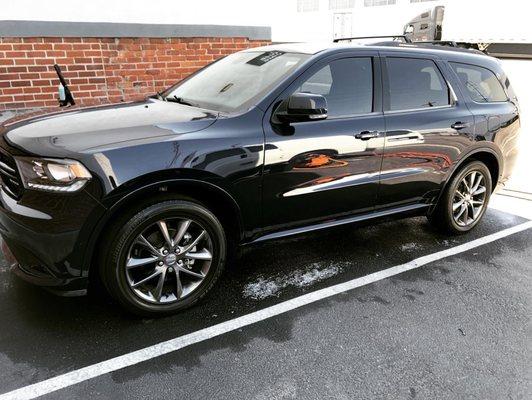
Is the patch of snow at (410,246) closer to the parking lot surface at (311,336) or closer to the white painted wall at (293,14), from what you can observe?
the parking lot surface at (311,336)

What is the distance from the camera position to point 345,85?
3613 mm

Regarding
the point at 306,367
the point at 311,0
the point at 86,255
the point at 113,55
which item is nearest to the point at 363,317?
the point at 306,367

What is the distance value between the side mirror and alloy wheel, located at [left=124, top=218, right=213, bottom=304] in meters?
0.94

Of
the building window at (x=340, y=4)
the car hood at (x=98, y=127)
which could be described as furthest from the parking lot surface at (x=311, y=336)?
the building window at (x=340, y=4)

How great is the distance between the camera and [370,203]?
3822mm

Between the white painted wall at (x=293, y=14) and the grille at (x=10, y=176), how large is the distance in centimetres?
389

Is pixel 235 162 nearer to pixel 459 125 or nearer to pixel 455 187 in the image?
pixel 459 125

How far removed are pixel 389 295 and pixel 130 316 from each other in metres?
1.82

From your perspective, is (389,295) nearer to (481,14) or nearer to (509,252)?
(509,252)

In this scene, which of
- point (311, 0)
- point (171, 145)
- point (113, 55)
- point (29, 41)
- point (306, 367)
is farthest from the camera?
point (311, 0)

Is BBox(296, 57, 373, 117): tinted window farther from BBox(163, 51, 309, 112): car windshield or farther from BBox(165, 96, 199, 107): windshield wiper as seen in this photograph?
BBox(165, 96, 199, 107): windshield wiper

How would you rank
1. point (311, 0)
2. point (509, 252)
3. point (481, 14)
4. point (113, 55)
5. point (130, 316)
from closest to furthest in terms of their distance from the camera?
1. point (130, 316)
2. point (509, 252)
3. point (113, 55)
4. point (481, 14)
5. point (311, 0)

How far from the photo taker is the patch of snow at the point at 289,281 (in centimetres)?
346

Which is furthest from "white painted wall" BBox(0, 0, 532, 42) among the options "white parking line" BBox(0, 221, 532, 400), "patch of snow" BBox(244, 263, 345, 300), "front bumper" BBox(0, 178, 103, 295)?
"white parking line" BBox(0, 221, 532, 400)
